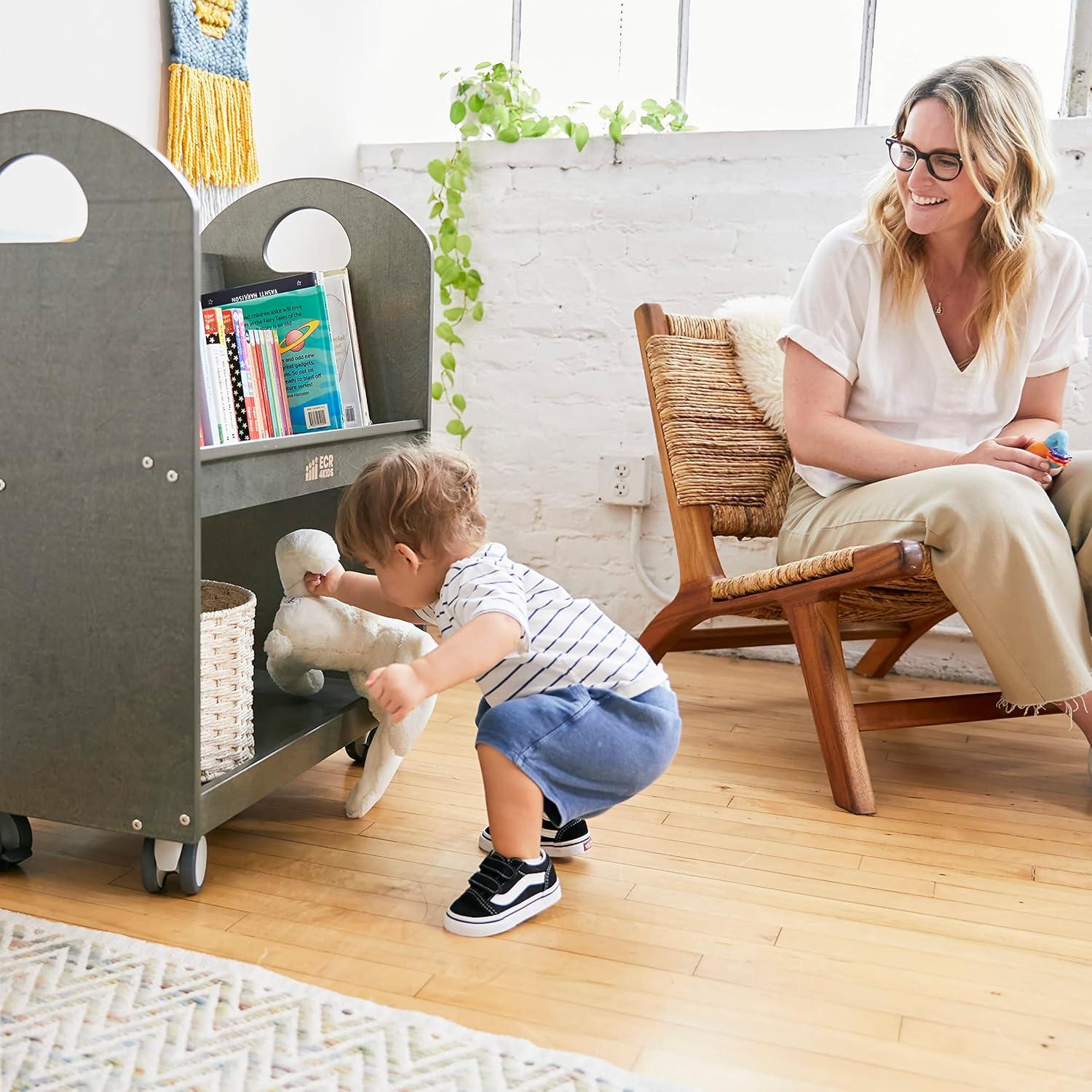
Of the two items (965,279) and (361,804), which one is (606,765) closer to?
(361,804)

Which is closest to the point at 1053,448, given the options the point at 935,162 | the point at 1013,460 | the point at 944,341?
the point at 1013,460

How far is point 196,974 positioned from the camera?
1.14m

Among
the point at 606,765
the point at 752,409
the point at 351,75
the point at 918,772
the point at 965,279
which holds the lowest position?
the point at 918,772

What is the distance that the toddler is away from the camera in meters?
1.28

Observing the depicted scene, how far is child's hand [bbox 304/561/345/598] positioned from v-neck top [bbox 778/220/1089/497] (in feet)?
2.60

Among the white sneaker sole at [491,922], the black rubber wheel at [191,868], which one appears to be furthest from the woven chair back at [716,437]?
the black rubber wheel at [191,868]

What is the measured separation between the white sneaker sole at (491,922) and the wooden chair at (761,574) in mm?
578

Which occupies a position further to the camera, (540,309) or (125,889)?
(540,309)

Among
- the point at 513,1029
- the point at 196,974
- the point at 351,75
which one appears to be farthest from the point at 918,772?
the point at 351,75

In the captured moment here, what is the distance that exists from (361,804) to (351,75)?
68.6 inches

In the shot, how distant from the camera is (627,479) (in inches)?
102

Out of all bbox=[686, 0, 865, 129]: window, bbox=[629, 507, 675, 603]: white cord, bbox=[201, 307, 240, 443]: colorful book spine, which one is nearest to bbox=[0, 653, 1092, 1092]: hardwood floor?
bbox=[201, 307, 240, 443]: colorful book spine

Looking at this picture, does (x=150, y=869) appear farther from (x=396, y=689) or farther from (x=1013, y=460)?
(x=1013, y=460)

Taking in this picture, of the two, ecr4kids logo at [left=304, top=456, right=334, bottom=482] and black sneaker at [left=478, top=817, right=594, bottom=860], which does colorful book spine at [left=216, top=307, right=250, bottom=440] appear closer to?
ecr4kids logo at [left=304, top=456, right=334, bottom=482]
